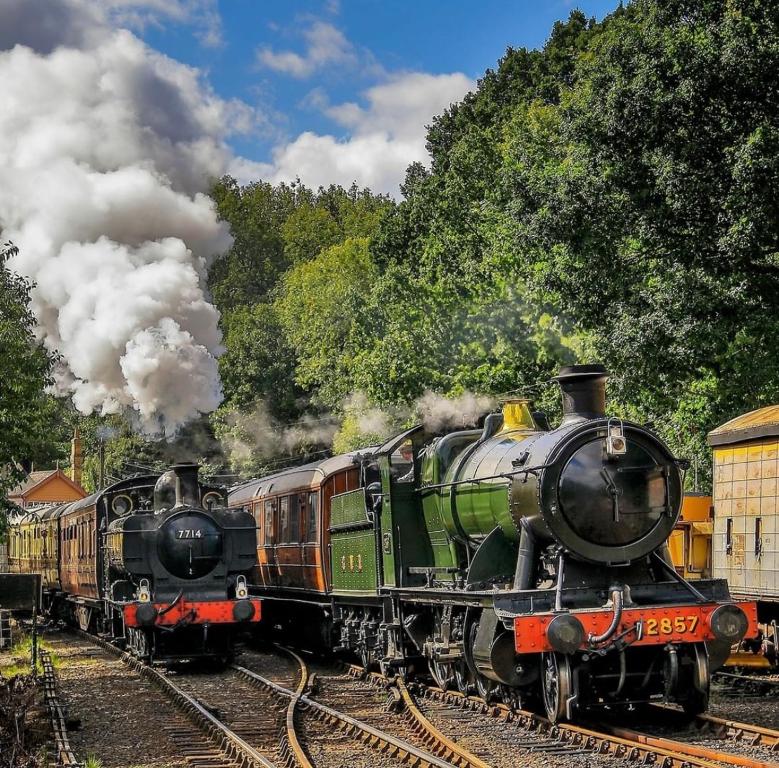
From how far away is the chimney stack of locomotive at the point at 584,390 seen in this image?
1119 cm

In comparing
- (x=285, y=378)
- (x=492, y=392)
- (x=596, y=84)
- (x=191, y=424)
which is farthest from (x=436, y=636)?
(x=285, y=378)

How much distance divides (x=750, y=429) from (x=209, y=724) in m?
7.65

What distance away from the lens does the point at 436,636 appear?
13117mm

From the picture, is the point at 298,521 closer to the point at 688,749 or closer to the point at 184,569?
the point at 184,569

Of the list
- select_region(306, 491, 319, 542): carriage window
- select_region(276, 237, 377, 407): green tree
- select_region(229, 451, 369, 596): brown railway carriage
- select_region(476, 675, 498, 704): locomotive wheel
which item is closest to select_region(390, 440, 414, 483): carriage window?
select_region(229, 451, 369, 596): brown railway carriage

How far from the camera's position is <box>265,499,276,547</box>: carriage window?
71.9 feet

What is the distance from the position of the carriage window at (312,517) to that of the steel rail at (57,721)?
448cm

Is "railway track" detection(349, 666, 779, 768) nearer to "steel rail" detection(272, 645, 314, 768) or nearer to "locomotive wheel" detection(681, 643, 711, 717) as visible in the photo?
"locomotive wheel" detection(681, 643, 711, 717)

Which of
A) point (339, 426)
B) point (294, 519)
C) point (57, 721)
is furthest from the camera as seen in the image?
point (339, 426)

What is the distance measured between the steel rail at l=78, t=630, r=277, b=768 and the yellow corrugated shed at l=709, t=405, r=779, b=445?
7460 mm

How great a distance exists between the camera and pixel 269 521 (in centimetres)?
2214

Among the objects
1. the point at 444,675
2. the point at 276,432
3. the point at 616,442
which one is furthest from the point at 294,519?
the point at 276,432

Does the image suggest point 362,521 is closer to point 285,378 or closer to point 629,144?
point 629,144

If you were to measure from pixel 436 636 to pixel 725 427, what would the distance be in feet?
17.2
